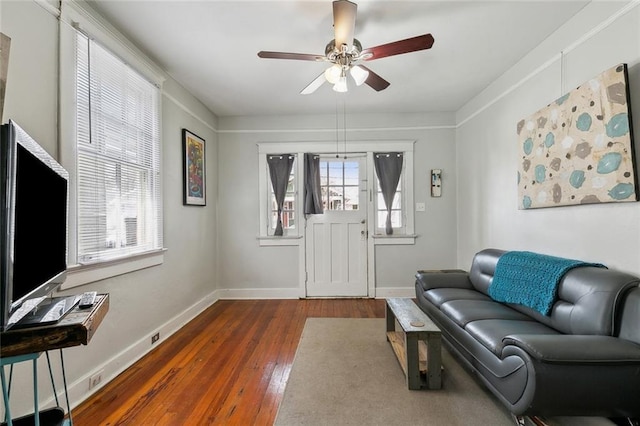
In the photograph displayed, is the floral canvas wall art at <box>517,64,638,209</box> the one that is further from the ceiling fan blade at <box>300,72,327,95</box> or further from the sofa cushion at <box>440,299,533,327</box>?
the ceiling fan blade at <box>300,72,327,95</box>

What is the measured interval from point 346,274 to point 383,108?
243 cm

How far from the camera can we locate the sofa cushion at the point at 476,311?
210 centimetres

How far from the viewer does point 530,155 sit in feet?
8.27

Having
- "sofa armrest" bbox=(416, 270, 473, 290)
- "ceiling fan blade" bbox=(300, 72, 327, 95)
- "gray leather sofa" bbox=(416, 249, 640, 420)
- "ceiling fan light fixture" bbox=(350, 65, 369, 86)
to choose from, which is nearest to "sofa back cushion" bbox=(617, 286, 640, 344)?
"gray leather sofa" bbox=(416, 249, 640, 420)

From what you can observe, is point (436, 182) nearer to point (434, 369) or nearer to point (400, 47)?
point (400, 47)

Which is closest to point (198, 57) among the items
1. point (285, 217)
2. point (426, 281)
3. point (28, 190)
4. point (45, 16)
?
point (45, 16)

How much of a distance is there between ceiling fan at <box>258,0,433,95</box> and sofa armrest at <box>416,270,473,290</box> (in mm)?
2013

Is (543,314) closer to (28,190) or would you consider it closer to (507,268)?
(507,268)

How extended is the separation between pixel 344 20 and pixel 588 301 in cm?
224

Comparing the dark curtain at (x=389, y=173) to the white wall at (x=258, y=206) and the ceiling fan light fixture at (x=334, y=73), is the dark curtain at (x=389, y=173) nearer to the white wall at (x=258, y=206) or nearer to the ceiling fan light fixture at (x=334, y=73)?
the white wall at (x=258, y=206)

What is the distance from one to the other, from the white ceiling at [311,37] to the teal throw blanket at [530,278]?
1842 millimetres

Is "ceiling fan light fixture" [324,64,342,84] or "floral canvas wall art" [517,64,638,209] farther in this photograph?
"ceiling fan light fixture" [324,64,342,84]

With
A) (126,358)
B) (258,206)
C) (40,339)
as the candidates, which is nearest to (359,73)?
(40,339)

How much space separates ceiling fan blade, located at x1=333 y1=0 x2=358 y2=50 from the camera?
169cm
